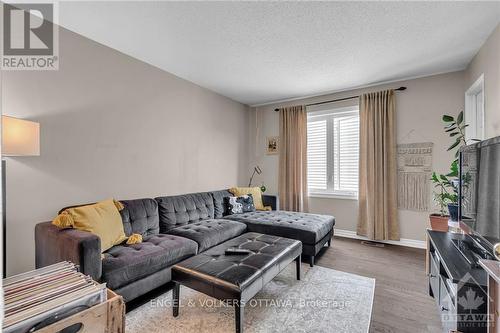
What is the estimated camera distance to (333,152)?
4270mm

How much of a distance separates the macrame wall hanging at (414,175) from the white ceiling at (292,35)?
107 cm

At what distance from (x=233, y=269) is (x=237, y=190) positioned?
2352 mm

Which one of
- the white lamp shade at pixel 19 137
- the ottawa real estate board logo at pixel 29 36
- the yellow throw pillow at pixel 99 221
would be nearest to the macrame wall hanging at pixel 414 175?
the yellow throw pillow at pixel 99 221

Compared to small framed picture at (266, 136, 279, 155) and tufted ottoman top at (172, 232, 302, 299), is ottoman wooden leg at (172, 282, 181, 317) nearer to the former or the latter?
tufted ottoman top at (172, 232, 302, 299)

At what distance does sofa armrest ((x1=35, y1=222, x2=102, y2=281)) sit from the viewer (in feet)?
5.66

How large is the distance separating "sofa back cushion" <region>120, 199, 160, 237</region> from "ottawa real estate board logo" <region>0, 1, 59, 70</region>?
151 cm

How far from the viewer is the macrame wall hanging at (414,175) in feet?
11.4

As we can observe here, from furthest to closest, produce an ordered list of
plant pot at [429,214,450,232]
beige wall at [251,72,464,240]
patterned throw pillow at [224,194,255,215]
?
patterned throw pillow at [224,194,255,215], beige wall at [251,72,464,240], plant pot at [429,214,450,232]

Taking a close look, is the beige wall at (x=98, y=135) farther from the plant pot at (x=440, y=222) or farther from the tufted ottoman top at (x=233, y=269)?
the plant pot at (x=440, y=222)

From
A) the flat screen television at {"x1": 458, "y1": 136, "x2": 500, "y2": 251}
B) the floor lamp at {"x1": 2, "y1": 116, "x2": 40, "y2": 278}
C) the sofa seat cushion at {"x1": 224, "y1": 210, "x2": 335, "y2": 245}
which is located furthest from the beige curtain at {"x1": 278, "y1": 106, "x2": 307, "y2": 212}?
the floor lamp at {"x1": 2, "y1": 116, "x2": 40, "y2": 278}

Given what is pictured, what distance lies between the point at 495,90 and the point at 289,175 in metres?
2.89

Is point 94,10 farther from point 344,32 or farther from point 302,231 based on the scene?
point 302,231

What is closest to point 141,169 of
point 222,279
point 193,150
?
point 193,150

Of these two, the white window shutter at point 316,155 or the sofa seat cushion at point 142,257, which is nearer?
the sofa seat cushion at point 142,257
